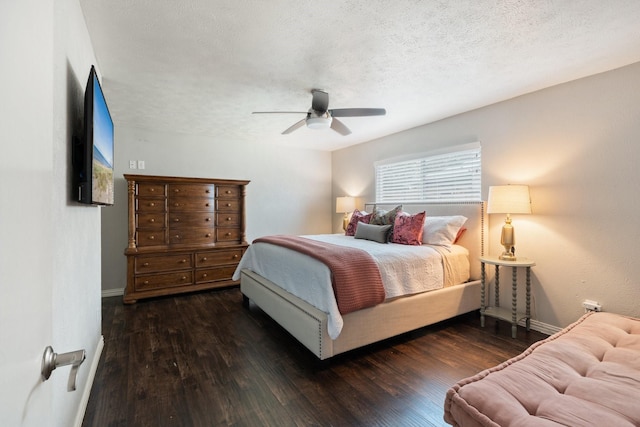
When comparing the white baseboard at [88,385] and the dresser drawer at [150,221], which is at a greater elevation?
the dresser drawer at [150,221]

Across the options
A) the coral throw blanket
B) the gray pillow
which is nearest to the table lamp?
the gray pillow

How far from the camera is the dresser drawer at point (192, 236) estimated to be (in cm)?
393

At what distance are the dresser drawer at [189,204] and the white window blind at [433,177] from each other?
8.60ft

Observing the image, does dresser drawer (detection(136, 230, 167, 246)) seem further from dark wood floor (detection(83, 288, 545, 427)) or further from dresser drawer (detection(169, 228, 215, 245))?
dark wood floor (detection(83, 288, 545, 427))

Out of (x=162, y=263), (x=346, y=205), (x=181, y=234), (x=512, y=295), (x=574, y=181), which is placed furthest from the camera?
(x=346, y=205)

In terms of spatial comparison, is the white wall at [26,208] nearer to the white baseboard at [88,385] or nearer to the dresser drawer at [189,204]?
the white baseboard at [88,385]

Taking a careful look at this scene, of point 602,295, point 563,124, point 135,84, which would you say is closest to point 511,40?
point 563,124

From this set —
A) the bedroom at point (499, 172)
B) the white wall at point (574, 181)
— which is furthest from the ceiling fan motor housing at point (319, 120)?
the white wall at point (574, 181)

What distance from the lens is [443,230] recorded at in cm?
323

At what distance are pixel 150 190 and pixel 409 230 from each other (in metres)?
3.27

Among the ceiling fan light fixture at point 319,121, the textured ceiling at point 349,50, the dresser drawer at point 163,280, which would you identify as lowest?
the dresser drawer at point 163,280

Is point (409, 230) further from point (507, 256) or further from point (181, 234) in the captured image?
point (181, 234)

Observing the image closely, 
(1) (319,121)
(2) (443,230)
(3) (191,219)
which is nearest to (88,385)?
(3) (191,219)

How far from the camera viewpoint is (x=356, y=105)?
126 inches
